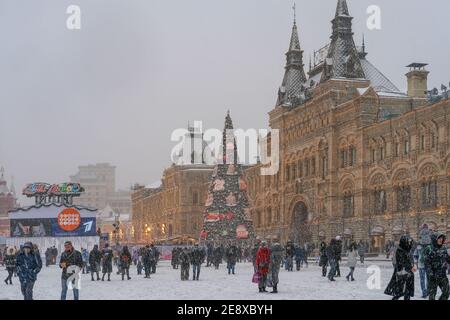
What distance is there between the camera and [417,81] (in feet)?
188

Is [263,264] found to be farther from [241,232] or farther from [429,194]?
[241,232]

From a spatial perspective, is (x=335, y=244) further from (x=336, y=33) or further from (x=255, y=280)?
(x=336, y=33)

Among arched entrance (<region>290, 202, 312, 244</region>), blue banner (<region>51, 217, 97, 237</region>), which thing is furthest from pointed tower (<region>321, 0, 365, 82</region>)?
blue banner (<region>51, 217, 97, 237</region>)

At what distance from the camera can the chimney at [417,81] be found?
187 feet

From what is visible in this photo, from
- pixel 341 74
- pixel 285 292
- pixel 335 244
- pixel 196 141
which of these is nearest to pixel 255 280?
pixel 285 292

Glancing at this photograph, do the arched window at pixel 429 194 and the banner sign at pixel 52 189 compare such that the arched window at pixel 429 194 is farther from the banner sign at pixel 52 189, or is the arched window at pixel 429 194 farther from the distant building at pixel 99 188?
the distant building at pixel 99 188

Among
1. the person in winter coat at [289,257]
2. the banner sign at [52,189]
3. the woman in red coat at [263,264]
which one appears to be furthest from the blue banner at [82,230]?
the woman in red coat at [263,264]

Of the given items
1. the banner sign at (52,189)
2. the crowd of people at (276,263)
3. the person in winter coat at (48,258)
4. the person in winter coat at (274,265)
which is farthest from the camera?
the banner sign at (52,189)

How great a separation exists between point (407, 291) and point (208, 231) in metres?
35.4

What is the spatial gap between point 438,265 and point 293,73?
57966 millimetres

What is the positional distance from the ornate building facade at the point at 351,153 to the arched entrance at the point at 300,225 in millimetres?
99

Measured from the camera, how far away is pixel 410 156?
47938 millimetres

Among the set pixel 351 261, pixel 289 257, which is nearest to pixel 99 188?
pixel 289 257

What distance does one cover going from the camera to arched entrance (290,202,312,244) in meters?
61.2
